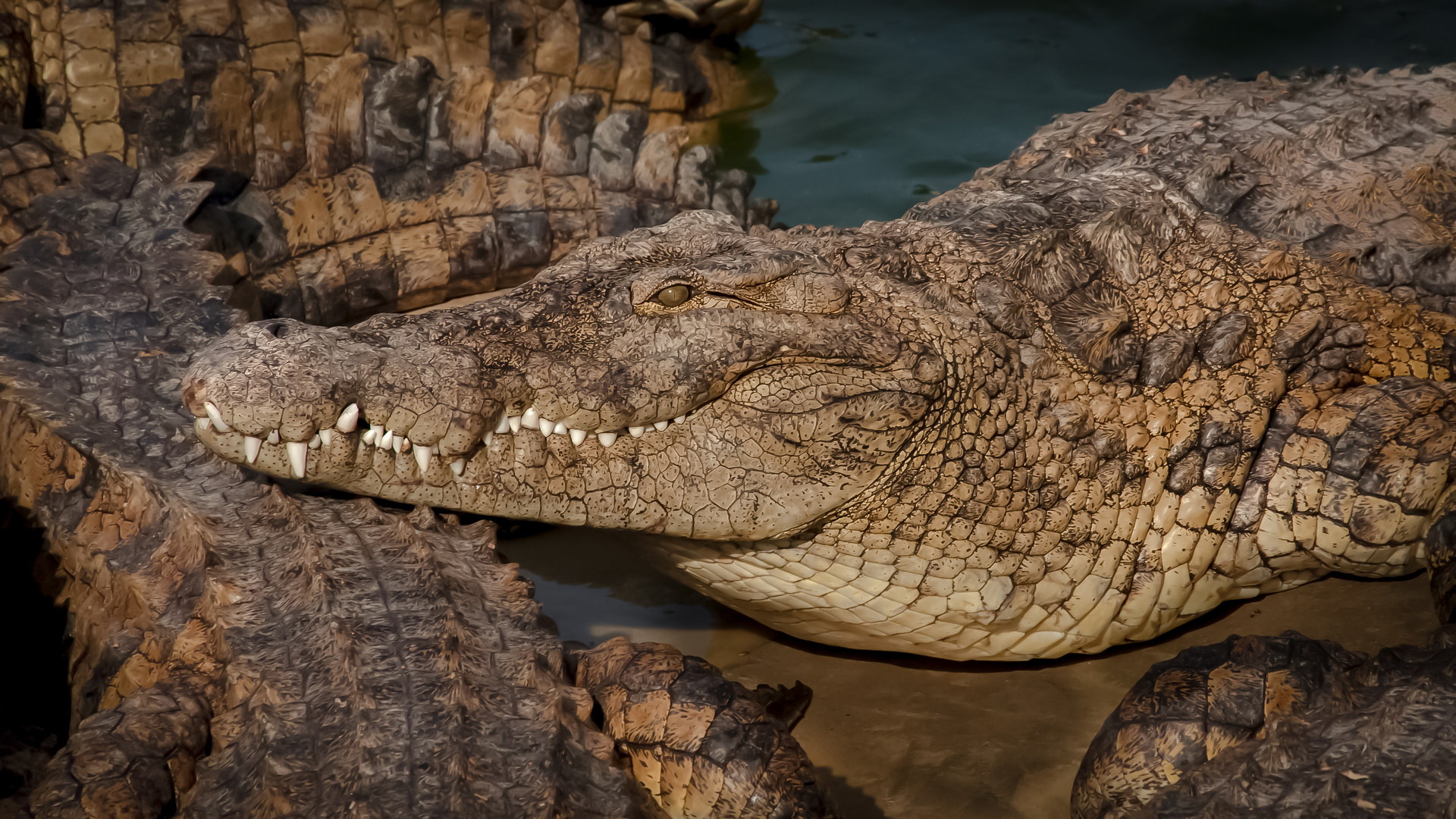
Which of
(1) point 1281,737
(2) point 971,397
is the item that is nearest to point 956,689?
(2) point 971,397

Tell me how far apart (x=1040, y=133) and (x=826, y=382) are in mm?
1872

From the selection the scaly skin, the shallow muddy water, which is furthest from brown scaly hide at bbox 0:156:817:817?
the scaly skin

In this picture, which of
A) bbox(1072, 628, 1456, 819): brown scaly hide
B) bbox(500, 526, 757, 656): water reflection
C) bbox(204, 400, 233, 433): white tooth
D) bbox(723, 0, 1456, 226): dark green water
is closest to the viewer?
bbox(1072, 628, 1456, 819): brown scaly hide

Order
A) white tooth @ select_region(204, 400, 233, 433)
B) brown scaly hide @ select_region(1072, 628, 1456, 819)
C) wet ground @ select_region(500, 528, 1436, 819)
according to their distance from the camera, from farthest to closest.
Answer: wet ground @ select_region(500, 528, 1436, 819) → white tooth @ select_region(204, 400, 233, 433) → brown scaly hide @ select_region(1072, 628, 1456, 819)

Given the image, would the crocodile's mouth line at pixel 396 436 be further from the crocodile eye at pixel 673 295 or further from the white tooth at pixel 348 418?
the crocodile eye at pixel 673 295

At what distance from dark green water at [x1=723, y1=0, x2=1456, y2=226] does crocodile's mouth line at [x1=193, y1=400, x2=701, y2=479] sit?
8.74ft

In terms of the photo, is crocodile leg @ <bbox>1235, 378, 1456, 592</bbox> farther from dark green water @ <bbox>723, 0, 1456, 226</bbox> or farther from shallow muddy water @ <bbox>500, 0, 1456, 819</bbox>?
dark green water @ <bbox>723, 0, 1456, 226</bbox>

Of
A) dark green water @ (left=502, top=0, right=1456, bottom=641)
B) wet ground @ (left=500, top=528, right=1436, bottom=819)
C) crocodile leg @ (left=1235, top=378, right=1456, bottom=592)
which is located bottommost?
wet ground @ (left=500, top=528, right=1436, bottom=819)

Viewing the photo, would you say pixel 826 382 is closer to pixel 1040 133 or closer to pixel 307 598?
pixel 307 598

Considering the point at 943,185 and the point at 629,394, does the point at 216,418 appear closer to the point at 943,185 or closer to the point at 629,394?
the point at 629,394

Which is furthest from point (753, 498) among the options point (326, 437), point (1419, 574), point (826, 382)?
point (1419, 574)

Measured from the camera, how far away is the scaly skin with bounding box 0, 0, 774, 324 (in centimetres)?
365

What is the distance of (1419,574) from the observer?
2904 millimetres

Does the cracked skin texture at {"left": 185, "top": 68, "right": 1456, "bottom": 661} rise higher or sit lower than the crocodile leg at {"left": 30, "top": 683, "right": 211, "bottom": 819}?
higher
